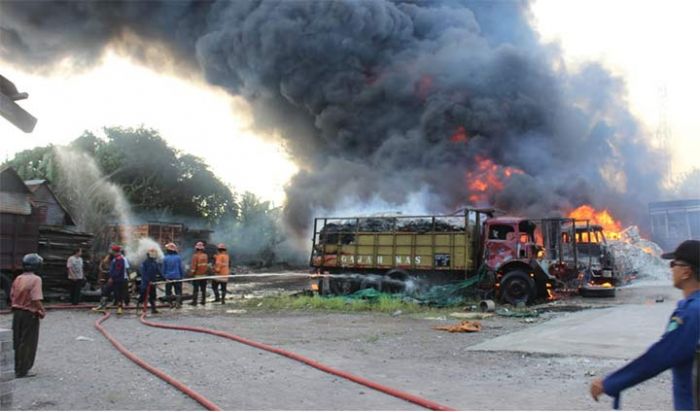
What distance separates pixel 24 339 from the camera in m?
6.06

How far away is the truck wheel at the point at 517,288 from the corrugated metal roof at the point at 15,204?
1220 centimetres

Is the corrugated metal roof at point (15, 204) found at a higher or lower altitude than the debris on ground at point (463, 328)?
higher

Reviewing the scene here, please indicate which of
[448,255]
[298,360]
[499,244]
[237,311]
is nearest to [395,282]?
[448,255]

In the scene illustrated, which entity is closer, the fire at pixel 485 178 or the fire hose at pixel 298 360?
the fire hose at pixel 298 360

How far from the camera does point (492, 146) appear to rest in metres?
27.7

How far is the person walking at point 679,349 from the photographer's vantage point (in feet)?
7.98

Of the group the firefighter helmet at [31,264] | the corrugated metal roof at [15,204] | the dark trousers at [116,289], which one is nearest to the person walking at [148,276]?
the dark trousers at [116,289]

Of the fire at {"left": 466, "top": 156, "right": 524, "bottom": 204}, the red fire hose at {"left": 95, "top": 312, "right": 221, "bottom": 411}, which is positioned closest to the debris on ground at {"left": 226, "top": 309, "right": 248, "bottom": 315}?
the red fire hose at {"left": 95, "top": 312, "right": 221, "bottom": 411}

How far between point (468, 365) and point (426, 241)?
873cm

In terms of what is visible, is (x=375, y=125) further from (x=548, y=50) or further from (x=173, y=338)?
(x=173, y=338)

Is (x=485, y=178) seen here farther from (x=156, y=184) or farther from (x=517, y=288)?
(x=156, y=184)

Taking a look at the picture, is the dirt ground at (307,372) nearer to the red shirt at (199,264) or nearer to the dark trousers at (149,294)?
the dark trousers at (149,294)

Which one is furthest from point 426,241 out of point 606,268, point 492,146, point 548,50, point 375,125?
point 548,50

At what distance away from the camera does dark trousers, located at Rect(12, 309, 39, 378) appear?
19.6ft
